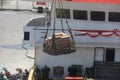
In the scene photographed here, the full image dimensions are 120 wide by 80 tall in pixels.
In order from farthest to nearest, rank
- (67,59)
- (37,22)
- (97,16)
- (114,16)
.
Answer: (37,22) → (67,59) → (97,16) → (114,16)

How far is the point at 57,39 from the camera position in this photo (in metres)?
20.8

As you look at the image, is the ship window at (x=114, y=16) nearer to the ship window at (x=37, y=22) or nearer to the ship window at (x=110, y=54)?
the ship window at (x=110, y=54)

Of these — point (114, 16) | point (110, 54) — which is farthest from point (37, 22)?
point (110, 54)

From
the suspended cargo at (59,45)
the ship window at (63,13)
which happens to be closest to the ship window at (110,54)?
the ship window at (63,13)

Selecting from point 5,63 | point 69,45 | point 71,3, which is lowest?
point 5,63

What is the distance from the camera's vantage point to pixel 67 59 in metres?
25.0

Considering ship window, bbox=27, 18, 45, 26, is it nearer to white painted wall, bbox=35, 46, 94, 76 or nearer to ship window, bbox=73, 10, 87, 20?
white painted wall, bbox=35, 46, 94, 76

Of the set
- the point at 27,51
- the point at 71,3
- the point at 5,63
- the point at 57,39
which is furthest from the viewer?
the point at 27,51

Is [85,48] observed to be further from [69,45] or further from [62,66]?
[69,45]

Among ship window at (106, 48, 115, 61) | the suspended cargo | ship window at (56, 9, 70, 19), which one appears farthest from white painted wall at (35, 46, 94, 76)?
the suspended cargo

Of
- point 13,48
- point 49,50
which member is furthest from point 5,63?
point 49,50

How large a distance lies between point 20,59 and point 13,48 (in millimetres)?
3005

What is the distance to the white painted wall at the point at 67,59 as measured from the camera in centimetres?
2482

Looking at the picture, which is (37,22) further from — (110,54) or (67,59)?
(110,54)
